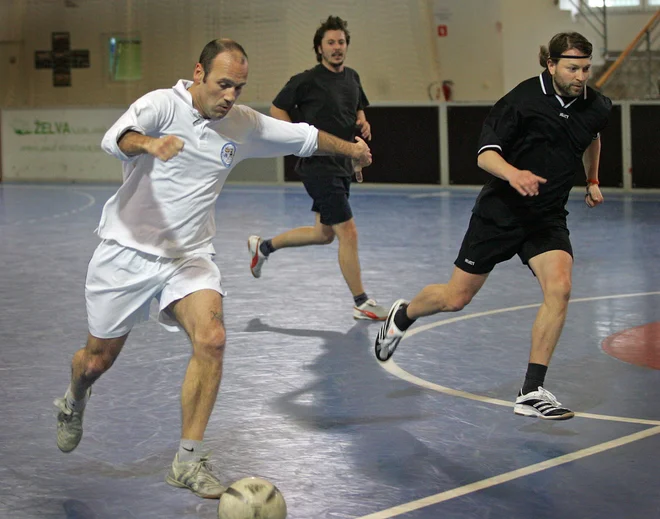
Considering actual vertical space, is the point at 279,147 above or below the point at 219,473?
above

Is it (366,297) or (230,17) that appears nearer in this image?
(366,297)

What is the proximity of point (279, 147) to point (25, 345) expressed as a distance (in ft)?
11.6

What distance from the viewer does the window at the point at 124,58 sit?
28062 millimetres

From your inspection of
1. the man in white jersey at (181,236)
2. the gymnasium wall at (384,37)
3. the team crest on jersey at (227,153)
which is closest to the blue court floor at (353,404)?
the man in white jersey at (181,236)

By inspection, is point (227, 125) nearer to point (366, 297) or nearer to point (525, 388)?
point (525, 388)

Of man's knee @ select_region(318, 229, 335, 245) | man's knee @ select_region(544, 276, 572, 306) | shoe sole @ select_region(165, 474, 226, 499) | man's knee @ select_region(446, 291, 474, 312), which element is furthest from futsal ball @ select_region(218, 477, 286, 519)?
man's knee @ select_region(318, 229, 335, 245)

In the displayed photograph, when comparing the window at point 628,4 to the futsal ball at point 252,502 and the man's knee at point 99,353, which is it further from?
the futsal ball at point 252,502

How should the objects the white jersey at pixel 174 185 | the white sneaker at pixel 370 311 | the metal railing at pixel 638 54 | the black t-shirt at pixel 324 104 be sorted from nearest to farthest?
the white jersey at pixel 174 185
the white sneaker at pixel 370 311
the black t-shirt at pixel 324 104
the metal railing at pixel 638 54

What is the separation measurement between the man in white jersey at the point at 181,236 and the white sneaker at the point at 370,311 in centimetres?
375

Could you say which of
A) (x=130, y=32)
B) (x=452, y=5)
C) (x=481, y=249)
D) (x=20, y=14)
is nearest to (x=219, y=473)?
(x=481, y=249)

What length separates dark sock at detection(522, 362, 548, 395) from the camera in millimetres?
6363

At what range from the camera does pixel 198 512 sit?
5.04 metres

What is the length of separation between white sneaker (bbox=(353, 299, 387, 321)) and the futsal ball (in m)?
4.65

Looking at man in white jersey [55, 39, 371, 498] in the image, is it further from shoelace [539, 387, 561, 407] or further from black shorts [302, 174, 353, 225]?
black shorts [302, 174, 353, 225]
